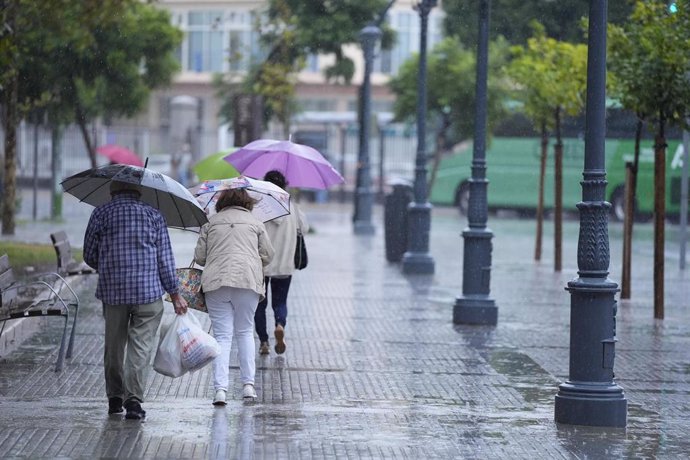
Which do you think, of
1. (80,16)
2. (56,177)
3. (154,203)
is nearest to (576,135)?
(56,177)

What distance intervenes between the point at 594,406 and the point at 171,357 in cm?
268

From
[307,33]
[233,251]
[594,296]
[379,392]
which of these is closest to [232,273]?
[233,251]

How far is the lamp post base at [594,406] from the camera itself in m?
9.64

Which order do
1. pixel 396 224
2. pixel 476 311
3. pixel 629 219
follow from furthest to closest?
pixel 396 224 → pixel 629 219 → pixel 476 311

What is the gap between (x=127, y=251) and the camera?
30.7 feet

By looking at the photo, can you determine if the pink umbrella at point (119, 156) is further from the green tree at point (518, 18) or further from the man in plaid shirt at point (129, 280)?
the man in plaid shirt at point (129, 280)

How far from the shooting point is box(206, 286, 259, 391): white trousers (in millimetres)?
10328

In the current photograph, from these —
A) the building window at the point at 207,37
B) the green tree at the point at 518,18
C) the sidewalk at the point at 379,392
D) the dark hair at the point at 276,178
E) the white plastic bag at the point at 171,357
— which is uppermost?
the building window at the point at 207,37

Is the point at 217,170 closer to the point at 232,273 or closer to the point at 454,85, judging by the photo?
the point at 232,273

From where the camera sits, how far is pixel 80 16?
1745 cm

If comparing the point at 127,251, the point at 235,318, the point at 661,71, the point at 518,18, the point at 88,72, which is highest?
the point at 518,18

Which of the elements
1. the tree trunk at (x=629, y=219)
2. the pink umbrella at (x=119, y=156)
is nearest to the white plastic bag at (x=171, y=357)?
the tree trunk at (x=629, y=219)

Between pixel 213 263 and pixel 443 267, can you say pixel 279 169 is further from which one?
pixel 443 267

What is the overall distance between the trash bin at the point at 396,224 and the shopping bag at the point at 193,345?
14859mm
